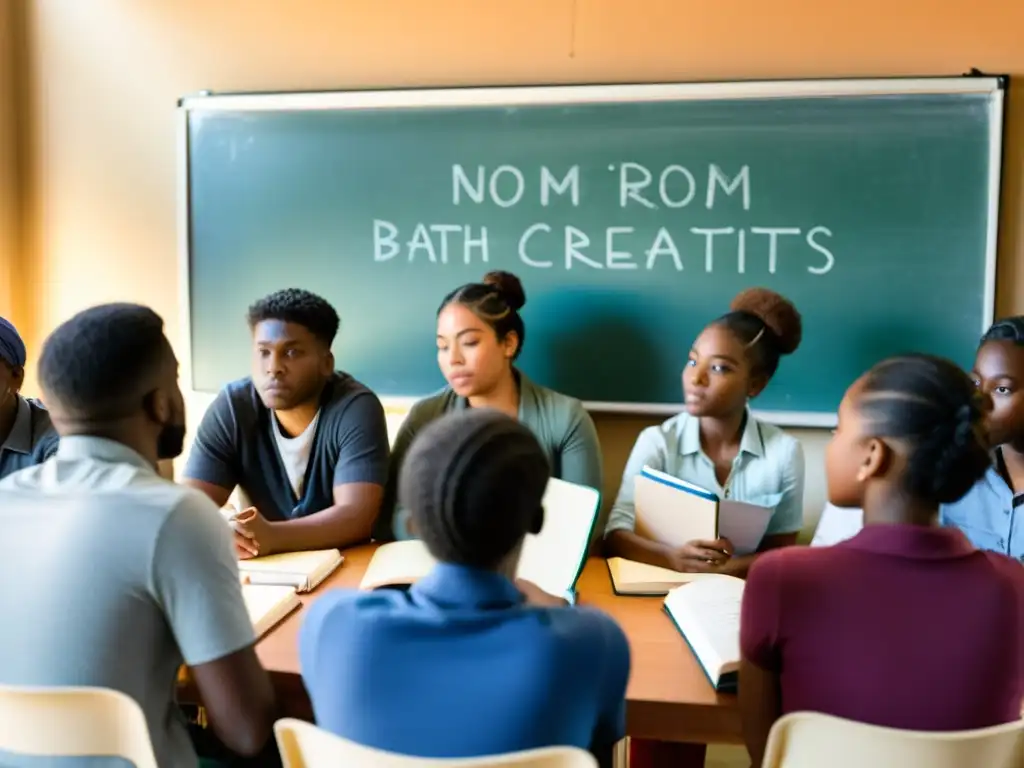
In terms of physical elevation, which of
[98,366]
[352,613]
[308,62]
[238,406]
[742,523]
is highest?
[308,62]

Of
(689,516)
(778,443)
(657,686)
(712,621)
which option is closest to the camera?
(657,686)

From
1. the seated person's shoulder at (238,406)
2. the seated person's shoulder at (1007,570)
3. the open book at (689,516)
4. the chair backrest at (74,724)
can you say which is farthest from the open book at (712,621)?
the seated person's shoulder at (238,406)

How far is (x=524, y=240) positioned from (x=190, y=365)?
1.17m

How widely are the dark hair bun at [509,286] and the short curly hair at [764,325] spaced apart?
56 cm

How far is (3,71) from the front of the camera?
2736 mm

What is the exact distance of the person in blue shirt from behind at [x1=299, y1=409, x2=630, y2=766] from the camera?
920 mm

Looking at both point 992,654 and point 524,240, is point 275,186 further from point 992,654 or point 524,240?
point 992,654

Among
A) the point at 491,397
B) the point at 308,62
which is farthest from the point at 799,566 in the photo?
the point at 308,62

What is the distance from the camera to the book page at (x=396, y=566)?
59.9 inches

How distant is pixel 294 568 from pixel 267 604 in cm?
21

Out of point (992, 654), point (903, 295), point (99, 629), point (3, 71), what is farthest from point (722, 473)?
point (3, 71)

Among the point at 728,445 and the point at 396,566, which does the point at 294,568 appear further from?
the point at 728,445

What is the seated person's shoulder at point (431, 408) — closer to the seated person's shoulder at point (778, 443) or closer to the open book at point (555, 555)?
the open book at point (555, 555)

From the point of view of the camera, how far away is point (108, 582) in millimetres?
1037
